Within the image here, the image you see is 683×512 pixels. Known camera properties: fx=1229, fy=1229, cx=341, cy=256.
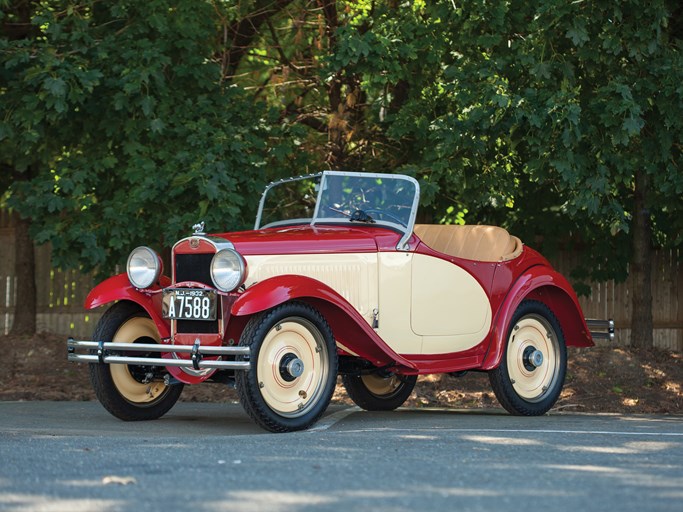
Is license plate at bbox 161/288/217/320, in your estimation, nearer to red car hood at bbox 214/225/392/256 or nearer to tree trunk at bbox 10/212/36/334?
red car hood at bbox 214/225/392/256

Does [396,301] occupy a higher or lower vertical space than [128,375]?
higher

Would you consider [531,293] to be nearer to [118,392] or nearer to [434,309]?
[434,309]

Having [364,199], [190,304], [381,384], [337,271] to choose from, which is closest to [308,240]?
[337,271]

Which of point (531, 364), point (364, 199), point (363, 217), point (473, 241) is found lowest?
point (531, 364)

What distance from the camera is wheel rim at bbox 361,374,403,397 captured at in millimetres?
11227

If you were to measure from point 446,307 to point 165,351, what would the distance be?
2501 millimetres

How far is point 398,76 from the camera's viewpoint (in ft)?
44.6

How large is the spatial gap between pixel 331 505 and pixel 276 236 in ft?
13.8

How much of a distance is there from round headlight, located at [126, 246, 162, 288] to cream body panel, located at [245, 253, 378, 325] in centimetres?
88

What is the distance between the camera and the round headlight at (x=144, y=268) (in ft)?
31.2

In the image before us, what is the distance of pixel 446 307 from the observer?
10.1 meters

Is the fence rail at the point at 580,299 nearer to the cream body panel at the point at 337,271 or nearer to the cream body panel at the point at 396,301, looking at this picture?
the cream body panel at the point at 396,301

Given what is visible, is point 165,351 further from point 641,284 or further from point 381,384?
point 641,284

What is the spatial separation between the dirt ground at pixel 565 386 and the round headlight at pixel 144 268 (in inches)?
143
